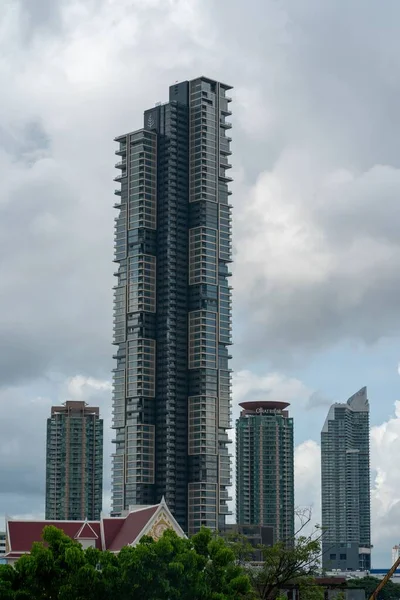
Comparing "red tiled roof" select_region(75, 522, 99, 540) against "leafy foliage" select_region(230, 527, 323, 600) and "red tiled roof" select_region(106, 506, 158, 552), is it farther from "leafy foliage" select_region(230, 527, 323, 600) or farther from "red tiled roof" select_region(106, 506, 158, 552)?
"leafy foliage" select_region(230, 527, 323, 600)

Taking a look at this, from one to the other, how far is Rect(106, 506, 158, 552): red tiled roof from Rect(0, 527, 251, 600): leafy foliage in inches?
1594

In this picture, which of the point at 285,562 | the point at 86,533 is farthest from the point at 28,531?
the point at 285,562

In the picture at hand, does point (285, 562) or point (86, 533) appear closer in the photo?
point (285, 562)

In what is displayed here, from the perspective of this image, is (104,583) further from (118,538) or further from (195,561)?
(118,538)

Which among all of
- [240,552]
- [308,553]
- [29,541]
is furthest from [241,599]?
[29,541]

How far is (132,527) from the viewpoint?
108 m

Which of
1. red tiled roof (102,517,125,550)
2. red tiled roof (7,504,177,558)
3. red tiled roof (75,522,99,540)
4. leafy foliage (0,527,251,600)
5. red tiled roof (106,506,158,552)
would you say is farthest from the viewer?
red tiled roof (75,522,99,540)

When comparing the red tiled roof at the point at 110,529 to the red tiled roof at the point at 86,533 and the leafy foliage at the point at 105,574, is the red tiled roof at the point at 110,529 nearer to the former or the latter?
the red tiled roof at the point at 86,533

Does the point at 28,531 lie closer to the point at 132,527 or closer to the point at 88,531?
the point at 88,531

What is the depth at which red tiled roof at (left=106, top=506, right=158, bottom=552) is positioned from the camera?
348 feet

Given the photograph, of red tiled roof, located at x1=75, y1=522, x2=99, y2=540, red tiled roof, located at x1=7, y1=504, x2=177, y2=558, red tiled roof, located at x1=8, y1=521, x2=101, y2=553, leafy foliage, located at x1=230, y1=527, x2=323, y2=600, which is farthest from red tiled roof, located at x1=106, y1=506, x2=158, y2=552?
leafy foliage, located at x1=230, y1=527, x2=323, y2=600

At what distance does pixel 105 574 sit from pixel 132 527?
45.6 m

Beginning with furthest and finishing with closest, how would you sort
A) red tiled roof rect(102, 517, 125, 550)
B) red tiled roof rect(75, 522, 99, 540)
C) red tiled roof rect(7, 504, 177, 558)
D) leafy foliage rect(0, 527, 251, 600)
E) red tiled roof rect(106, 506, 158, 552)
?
red tiled roof rect(75, 522, 99, 540)
red tiled roof rect(102, 517, 125, 550)
red tiled roof rect(7, 504, 177, 558)
red tiled roof rect(106, 506, 158, 552)
leafy foliage rect(0, 527, 251, 600)

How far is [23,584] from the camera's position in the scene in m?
62.6
